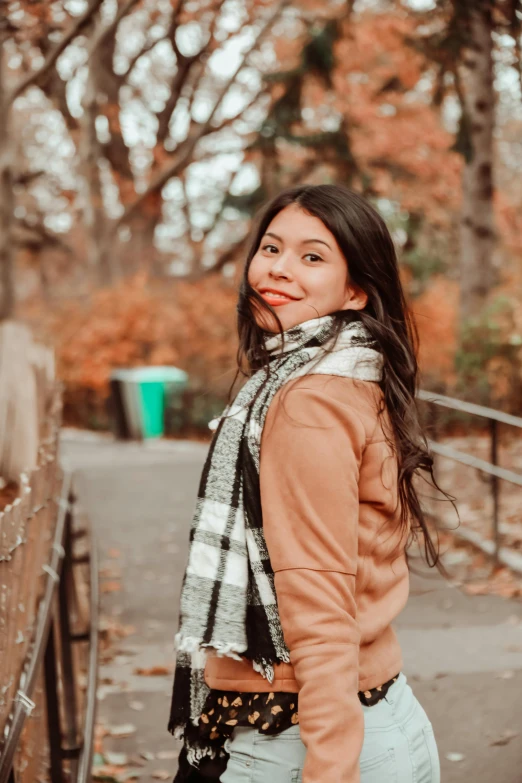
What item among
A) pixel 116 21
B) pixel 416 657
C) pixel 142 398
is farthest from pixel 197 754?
pixel 142 398

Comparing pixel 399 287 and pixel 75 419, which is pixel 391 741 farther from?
pixel 75 419

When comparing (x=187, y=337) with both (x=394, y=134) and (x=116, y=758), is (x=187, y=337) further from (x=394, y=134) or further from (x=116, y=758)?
(x=116, y=758)

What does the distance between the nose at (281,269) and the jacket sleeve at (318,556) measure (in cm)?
29

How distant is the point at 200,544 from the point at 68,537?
289 centimetres

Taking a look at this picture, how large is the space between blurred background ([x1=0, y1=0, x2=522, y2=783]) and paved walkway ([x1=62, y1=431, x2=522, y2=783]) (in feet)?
0.06

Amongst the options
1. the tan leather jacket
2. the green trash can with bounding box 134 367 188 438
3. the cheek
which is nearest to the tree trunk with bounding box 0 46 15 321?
the green trash can with bounding box 134 367 188 438

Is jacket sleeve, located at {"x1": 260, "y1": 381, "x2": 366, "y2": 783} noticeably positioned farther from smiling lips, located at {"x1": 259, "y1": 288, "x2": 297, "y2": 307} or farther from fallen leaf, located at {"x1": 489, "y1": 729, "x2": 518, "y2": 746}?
fallen leaf, located at {"x1": 489, "y1": 729, "x2": 518, "y2": 746}

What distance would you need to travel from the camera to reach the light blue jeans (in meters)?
1.62

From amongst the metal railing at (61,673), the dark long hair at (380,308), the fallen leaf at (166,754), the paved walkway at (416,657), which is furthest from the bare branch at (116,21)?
the dark long hair at (380,308)

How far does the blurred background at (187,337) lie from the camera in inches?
152

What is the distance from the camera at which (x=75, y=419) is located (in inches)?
671

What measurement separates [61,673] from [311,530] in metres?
2.62

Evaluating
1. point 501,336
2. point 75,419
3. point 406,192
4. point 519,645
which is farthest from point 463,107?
point 406,192

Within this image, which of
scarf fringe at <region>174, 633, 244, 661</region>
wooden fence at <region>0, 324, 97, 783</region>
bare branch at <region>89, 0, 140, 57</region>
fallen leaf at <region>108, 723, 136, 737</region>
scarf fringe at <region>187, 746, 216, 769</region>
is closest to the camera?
→ scarf fringe at <region>174, 633, 244, 661</region>
